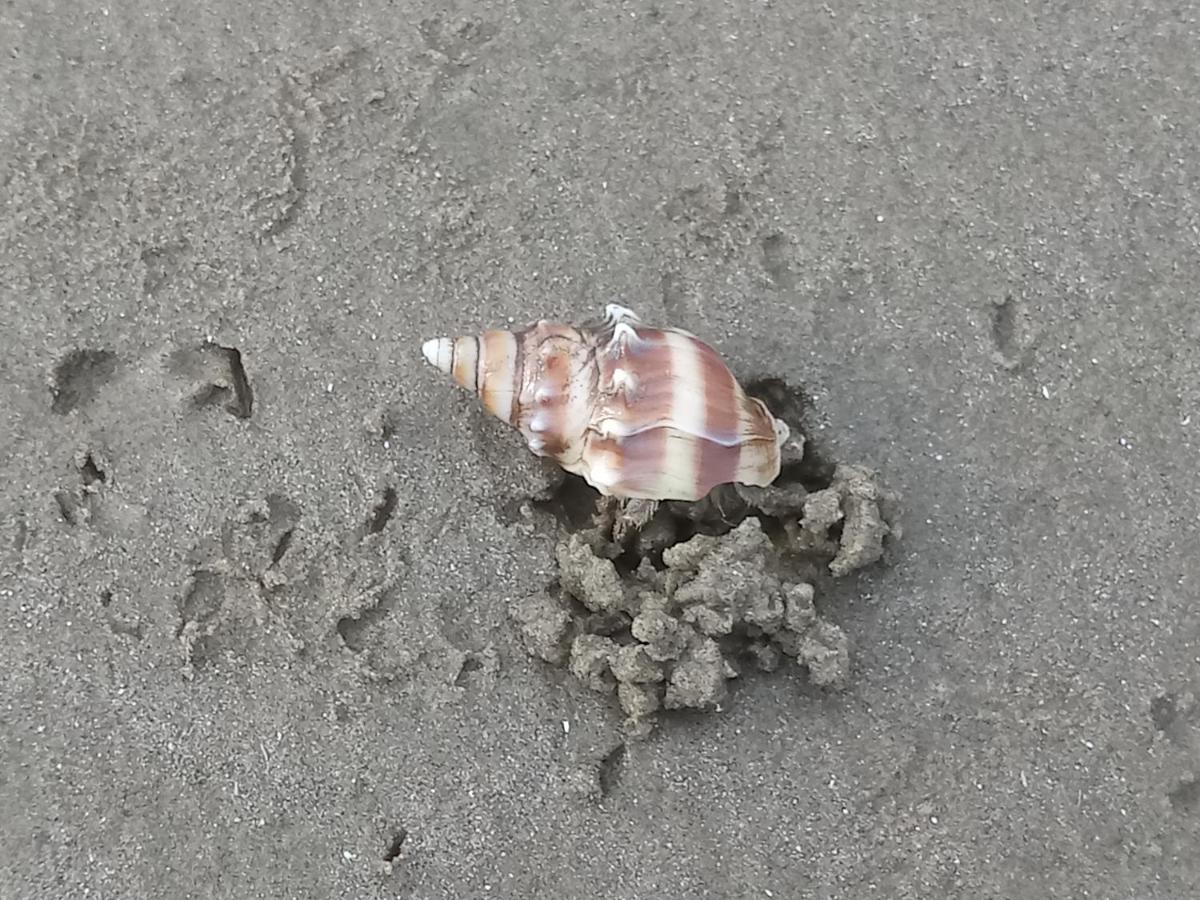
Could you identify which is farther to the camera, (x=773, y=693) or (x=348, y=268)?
(x=348, y=268)

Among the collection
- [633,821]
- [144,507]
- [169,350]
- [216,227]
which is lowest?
[633,821]

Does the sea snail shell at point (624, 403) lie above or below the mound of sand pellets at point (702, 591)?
above

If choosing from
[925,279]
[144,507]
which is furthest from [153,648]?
[925,279]

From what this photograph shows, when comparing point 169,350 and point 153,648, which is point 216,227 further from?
point 153,648

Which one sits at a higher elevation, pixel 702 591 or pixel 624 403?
pixel 624 403
